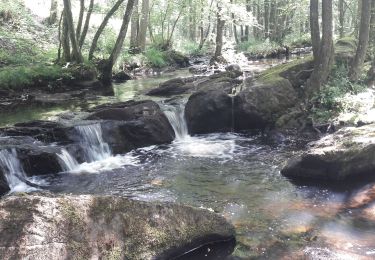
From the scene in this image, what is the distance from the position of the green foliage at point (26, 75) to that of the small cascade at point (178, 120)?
248 inches

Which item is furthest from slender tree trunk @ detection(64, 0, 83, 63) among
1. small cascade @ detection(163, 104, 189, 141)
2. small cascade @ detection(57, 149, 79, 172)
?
small cascade @ detection(57, 149, 79, 172)

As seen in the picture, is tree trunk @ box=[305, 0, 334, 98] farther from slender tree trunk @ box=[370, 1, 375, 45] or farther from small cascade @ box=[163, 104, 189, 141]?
small cascade @ box=[163, 104, 189, 141]

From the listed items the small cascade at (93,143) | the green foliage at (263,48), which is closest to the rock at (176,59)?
the green foliage at (263,48)

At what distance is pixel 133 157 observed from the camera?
1135 cm

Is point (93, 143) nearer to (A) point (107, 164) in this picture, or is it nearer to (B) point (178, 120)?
(A) point (107, 164)

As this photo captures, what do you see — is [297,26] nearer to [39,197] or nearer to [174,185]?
[174,185]

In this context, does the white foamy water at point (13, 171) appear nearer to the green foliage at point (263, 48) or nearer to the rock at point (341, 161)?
the rock at point (341, 161)

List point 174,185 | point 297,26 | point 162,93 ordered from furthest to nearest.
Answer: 1. point 297,26
2. point 162,93
3. point 174,185

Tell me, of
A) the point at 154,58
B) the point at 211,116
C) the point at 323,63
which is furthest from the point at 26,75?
the point at 323,63

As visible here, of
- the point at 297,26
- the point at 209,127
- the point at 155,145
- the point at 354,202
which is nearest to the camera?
the point at 354,202

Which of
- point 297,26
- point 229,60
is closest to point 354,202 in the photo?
point 229,60

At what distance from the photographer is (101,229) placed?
4.97 m

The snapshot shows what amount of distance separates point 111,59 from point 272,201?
13208 mm

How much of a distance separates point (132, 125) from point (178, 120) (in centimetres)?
205
